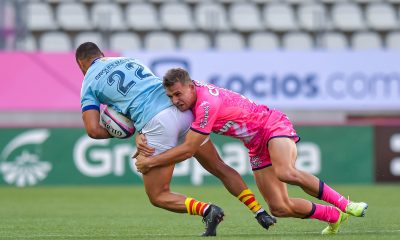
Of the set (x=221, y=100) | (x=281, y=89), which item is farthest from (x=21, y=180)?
(x=221, y=100)

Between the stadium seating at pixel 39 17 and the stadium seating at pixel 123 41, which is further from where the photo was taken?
the stadium seating at pixel 39 17

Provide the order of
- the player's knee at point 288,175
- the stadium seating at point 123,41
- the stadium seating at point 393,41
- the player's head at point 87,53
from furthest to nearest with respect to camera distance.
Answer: the stadium seating at point 393,41
the stadium seating at point 123,41
the player's head at point 87,53
the player's knee at point 288,175

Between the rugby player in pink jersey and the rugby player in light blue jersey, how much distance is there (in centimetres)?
13

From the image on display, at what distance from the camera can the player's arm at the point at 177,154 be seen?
8.82m

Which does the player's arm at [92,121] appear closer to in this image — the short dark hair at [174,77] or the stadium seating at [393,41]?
the short dark hair at [174,77]

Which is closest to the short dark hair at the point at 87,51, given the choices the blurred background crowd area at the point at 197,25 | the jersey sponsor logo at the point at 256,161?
the jersey sponsor logo at the point at 256,161

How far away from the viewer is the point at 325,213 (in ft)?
30.2

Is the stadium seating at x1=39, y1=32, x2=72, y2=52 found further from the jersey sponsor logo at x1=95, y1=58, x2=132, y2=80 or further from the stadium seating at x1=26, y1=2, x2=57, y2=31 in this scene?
the jersey sponsor logo at x1=95, y1=58, x2=132, y2=80

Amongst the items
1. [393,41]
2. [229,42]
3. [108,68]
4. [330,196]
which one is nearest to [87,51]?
[108,68]

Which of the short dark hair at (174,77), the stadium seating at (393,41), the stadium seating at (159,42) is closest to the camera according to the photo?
the short dark hair at (174,77)

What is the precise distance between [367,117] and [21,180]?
674 centimetres

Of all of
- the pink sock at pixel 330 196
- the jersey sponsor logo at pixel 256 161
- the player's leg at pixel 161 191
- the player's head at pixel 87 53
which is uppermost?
the player's head at pixel 87 53

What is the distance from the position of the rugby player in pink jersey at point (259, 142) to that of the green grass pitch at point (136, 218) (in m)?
0.26

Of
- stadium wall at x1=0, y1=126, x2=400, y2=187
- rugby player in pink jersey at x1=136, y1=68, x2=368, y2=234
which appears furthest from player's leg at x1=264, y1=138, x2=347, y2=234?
stadium wall at x1=0, y1=126, x2=400, y2=187
